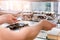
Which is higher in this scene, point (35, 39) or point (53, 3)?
point (53, 3)

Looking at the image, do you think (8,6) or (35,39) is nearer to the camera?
(35,39)

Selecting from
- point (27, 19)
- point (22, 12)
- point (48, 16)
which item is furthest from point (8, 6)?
point (48, 16)

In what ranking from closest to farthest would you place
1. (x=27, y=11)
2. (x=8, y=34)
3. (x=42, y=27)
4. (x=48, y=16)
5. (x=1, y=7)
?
(x=8, y=34) < (x=42, y=27) < (x=48, y=16) < (x=27, y=11) < (x=1, y=7)

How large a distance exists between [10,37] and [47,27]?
0.31 m

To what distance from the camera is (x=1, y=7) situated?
4.34 ft

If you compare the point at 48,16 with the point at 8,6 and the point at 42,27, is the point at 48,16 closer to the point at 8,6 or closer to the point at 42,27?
the point at 42,27

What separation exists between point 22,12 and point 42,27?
467 millimetres

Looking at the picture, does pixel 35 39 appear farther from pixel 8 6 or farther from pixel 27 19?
pixel 8 6

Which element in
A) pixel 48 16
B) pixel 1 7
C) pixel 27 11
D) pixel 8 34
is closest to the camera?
pixel 8 34

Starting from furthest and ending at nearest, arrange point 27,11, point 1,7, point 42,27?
point 1,7 < point 27,11 < point 42,27

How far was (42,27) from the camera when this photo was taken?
78 centimetres

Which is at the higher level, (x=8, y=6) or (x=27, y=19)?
(x=8, y=6)

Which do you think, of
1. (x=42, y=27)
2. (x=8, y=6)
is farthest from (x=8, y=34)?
(x=8, y=6)

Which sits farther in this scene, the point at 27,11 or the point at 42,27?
the point at 27,11
